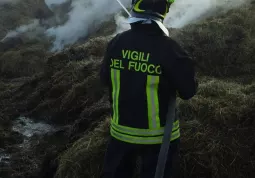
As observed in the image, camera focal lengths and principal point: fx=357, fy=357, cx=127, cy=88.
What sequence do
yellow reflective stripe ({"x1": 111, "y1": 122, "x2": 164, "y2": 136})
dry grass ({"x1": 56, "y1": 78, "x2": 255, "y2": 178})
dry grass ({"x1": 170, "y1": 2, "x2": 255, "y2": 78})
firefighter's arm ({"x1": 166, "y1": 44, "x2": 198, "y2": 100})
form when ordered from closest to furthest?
firefighter's arm ({"x1": 166, "y1": 44, "x2": 198, "y2": 100}), yellow reflective stripe ({"x1": 111, "y1": 122, "x2": 164, "y2": 136}), dry grass ({"x1": 56, "y1": 78, "x2": 255, "y2": 178}), dry grass ({"x1": 170, "y1": 2, "x2": 255, "y2": 78})

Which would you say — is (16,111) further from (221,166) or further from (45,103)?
(221,166)

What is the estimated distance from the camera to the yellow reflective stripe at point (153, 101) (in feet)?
8.45

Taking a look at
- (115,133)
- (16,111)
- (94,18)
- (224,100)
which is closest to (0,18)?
(94,18)

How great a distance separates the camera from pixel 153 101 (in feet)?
8.56

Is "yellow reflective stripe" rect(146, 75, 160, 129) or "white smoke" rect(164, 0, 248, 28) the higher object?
"yellow reflective stripe" rect(146, 75, 160, 129)

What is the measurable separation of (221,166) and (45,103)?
4.41m

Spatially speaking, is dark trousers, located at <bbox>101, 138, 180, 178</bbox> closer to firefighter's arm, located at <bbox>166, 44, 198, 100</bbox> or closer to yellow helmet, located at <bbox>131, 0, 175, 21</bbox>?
firefighter's arm, located at <bbox>166, 44, 198, 100</bbox>

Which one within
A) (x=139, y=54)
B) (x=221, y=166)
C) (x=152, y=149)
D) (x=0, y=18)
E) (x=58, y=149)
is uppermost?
(x=139, y=54)

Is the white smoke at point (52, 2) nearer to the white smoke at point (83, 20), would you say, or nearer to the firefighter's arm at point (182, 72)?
the white smoke at point (83, 20)

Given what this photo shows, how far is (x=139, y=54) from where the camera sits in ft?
8.52

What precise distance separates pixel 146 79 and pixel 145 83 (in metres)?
0.03

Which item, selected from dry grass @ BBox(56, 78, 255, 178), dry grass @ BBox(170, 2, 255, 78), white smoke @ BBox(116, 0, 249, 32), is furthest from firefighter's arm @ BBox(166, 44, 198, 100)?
white smoke @ BBox(116, 0, 249, 32)

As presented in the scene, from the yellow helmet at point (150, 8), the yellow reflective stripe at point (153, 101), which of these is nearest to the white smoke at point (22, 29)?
the yellow helmet at point (150, 8)

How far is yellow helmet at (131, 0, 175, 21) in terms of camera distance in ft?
8.49
